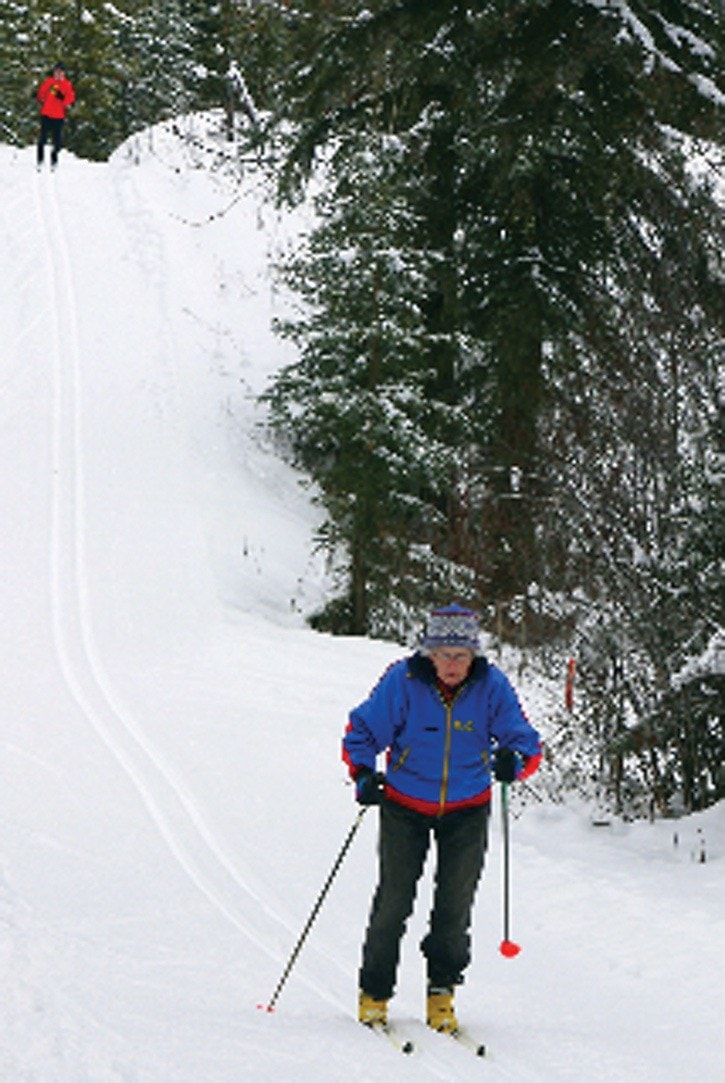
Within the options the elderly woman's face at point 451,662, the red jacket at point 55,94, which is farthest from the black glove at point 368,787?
the red jacket at point 55,94

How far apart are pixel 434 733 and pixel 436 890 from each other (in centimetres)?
75

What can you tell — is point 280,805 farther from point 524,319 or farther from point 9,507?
point 9,507

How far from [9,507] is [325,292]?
4975 millimetres

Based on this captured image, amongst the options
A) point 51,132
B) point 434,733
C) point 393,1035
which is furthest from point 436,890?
point 51,132

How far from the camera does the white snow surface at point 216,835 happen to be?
5344 mm

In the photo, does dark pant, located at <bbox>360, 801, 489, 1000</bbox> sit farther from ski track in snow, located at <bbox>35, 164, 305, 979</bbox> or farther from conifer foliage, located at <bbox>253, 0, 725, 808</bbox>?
conifer foliage, located at <bbox>253, 0, 725, 808</bbox>

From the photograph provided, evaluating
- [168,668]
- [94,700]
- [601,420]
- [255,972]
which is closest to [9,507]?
[168,668]

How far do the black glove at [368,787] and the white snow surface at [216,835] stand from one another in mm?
920

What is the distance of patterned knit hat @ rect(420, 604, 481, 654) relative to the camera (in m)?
5.40

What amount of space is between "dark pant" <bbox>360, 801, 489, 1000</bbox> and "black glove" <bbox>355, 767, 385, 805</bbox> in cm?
17

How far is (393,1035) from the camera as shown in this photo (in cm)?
552

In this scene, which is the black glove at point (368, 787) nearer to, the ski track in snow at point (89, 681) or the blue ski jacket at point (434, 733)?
the blue ski jacket at point (434, 733)

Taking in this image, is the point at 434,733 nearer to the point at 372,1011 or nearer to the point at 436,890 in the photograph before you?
the point at 436,890

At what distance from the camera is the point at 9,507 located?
16.5 meters
